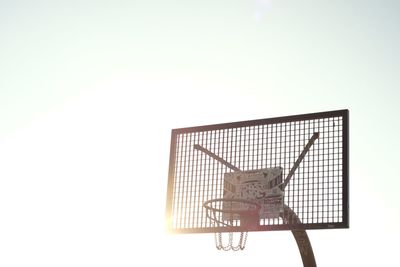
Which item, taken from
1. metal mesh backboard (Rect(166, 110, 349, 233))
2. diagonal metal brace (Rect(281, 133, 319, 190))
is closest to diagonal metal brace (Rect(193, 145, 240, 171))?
metal mesh backboard (Rect(166, 110, 349, 233))

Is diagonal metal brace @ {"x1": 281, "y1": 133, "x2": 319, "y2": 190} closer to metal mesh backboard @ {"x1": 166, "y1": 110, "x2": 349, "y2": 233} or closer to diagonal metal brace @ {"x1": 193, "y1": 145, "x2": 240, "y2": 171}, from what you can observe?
metal mesh backboard @ {"x1": 166, "y1": 110, "x2": 349, "y2": 233}

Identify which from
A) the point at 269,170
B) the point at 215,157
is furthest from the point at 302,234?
the point at 215,157

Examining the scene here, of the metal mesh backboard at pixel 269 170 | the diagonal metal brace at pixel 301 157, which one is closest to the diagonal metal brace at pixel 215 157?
the metal mesh backboard at pixel 269 170

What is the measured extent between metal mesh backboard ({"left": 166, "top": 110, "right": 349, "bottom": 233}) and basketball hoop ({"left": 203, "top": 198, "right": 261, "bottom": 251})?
9 centimetres

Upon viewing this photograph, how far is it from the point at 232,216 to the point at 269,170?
1149 millimetres

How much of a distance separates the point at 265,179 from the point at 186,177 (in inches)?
66.1

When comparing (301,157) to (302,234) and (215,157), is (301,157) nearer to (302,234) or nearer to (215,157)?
(302,234)

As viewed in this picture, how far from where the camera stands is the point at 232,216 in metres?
12.2

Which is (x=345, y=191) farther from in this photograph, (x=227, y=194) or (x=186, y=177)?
(x=186, y=177)

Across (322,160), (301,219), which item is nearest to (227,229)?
(301,219)

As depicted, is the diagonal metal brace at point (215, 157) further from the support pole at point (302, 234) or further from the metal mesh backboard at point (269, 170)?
the support pole at point (302, 234)

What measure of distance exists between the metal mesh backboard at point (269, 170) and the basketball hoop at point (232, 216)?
90 millimetres

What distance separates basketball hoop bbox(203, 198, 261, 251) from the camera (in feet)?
39.4

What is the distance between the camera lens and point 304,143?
11844mm
